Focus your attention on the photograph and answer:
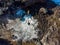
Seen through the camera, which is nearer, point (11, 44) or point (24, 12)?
point (11, 44)

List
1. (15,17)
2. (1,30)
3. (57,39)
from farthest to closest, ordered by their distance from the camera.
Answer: (15,17), (1,30), (57,39)

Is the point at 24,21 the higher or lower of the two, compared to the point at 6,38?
higher

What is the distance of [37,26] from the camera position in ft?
10.6

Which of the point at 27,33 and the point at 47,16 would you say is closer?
the point at 27,33

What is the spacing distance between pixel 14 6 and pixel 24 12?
24 cm

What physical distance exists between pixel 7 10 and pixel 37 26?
0.66 meters

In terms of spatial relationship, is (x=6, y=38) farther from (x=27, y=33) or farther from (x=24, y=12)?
(x=24, y=12)

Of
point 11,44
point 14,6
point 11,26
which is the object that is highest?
point 14,6

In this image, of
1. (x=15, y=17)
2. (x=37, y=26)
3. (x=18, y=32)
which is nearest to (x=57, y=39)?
(x=37, y=26)

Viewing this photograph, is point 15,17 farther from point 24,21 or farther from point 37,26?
point 37,26

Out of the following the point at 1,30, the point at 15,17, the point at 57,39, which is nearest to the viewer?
the point at 57,39

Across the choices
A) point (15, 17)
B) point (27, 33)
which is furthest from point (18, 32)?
point (15, 17)

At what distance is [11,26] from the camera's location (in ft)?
10.8

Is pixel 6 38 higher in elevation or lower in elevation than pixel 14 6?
lower
